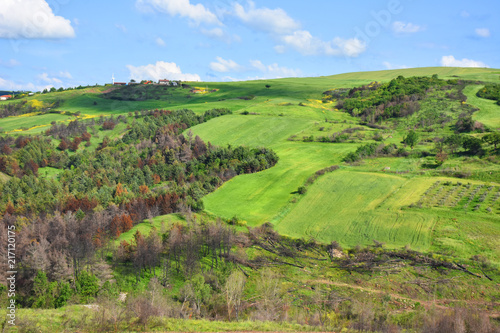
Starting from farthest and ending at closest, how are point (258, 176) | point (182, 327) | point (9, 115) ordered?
point (9, 115) → point (258, 176) → point (182, 327)

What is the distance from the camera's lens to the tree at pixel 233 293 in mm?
38719

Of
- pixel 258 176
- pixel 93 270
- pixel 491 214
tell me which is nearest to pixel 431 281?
A: pixel 491 214

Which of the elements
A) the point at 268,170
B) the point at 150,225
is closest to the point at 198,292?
the point at 150,225

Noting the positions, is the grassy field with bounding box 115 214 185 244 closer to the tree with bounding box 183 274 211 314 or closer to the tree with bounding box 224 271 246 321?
the tree with bounding box 183 274 211 314

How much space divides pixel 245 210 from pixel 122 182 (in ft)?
183

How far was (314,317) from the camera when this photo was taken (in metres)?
37.2

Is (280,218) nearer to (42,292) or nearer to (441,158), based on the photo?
(42,292)

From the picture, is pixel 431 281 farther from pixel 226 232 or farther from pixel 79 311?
pixel 79 311

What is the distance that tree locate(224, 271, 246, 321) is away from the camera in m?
38.7

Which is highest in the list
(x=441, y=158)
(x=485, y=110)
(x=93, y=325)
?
(x=485, y=110)

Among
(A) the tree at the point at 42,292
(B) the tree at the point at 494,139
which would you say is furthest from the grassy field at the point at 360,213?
(A) the tree at the point at 42,292

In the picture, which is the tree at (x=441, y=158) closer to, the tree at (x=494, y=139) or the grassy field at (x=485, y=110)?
the tree at (x=494, y=139)

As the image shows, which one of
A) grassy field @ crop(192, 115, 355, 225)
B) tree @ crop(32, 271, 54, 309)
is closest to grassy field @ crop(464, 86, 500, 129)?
grassy field @ crop(192, 115, 355, 225)

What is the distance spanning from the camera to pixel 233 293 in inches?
1646
